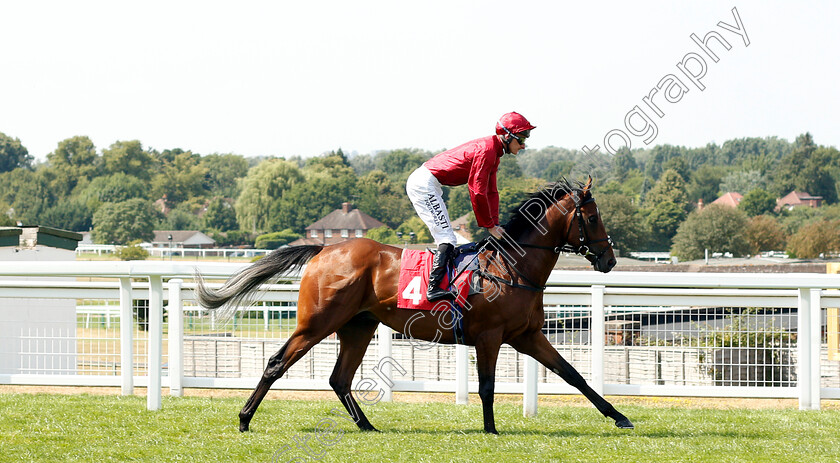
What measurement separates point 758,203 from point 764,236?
33012mm

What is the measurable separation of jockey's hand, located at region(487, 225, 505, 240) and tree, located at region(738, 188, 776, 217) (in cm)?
10444

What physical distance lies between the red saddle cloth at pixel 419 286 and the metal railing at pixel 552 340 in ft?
3.01

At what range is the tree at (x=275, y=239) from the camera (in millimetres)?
93312

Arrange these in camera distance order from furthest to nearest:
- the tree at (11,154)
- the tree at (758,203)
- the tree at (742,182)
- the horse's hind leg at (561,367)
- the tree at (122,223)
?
the tree at (11,154) < the tree at (742,182) < the tree at (758,203) < the tree at (122,223) < the horse's hind leg at (561,367)

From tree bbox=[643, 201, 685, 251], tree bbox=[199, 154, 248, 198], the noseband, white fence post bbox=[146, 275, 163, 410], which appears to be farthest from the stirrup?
tree bbox=[199, 154, 248, 198]

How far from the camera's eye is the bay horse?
5570 millimetres

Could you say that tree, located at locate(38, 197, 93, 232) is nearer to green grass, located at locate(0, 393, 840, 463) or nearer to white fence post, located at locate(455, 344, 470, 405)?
green grass, located at locate(0, 393, 840, 463)

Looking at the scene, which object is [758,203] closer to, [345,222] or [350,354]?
[345,222]

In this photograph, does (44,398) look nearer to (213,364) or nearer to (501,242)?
(213,364)

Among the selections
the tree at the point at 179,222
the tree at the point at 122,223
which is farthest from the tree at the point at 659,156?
the tree at the point at 122,223

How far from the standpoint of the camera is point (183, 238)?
320ft

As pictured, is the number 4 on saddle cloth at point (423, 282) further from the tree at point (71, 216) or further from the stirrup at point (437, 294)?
the tree at point (71, 216)

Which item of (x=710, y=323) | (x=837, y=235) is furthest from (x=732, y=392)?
(x=837, y=235)

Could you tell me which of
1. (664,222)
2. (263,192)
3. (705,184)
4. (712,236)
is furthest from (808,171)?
(263,192)
